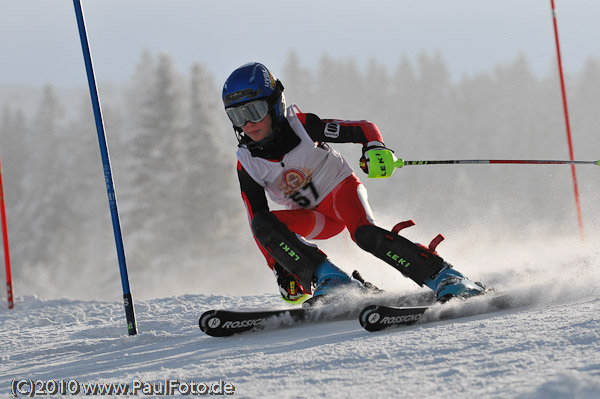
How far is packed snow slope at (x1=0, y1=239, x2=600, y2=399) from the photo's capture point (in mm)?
1663

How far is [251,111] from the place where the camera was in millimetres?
3475

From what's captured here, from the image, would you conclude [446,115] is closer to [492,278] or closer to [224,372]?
[492,278]

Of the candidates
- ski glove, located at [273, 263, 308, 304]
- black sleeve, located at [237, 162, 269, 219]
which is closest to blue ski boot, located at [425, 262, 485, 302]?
ski glove, located at [273, 263, 308, 304]

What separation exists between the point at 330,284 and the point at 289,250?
284mm

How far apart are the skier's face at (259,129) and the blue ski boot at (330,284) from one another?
0.80m

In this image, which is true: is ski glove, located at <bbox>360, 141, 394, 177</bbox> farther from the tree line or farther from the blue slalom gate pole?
the tree line

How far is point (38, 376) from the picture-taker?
2416 mm

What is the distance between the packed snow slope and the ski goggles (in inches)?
47.1

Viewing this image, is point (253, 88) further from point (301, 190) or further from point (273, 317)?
point (273, 317)

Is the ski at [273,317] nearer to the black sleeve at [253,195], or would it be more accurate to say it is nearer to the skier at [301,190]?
the skier at [301,190]

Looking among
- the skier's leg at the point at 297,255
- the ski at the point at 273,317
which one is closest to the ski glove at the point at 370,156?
the skier's leg at the point at 297,255

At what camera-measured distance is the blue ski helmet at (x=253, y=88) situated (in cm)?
346

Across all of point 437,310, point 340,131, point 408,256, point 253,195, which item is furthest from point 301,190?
point 437,310

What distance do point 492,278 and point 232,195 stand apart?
19717mm
